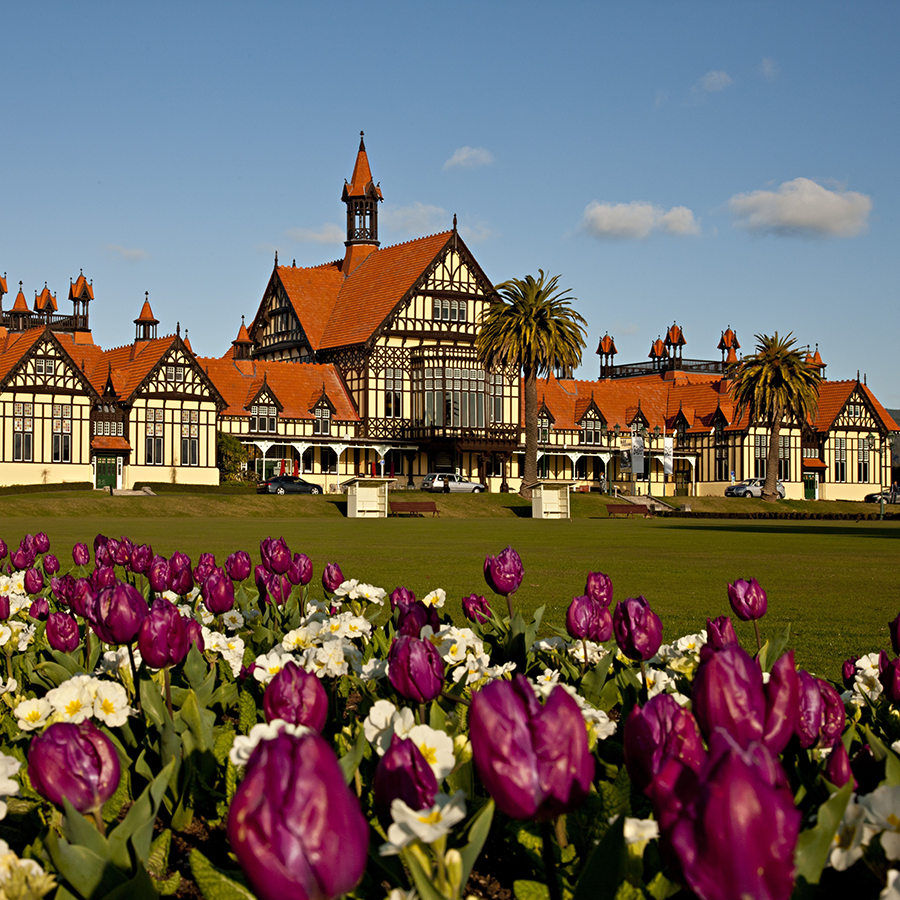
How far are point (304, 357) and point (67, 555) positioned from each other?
5749 centimetres

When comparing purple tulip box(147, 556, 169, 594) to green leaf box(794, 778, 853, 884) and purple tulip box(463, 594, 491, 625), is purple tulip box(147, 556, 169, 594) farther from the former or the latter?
green leaf box(794, 778, 853, 884)

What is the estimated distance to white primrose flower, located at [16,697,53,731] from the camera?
3.54 m

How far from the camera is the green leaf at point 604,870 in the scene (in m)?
2.21

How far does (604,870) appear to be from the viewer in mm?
2229

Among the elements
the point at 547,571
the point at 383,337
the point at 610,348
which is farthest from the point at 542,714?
the point at 610,348

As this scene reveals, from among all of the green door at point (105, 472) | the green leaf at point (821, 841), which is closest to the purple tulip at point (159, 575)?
the green leaf at point (821, 841)

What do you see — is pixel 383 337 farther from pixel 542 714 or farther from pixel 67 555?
pixel 542 714

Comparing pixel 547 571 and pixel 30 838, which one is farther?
pixel 547 571

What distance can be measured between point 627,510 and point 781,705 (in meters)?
49.9

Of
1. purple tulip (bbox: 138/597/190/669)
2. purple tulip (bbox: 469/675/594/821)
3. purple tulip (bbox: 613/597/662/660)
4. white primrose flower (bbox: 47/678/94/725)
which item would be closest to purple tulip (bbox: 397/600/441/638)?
purple tulip (bbox: 613/597/662/660)

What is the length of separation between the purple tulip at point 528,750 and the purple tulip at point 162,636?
185 centimetres

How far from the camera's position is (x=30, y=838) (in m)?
3.41

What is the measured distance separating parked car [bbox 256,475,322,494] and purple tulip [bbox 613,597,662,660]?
56.2 metres

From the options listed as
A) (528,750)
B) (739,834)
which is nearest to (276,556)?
(528,750)
